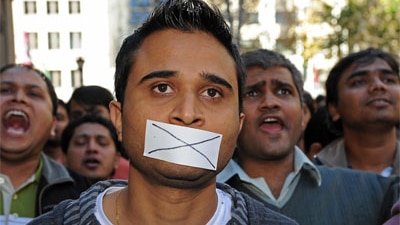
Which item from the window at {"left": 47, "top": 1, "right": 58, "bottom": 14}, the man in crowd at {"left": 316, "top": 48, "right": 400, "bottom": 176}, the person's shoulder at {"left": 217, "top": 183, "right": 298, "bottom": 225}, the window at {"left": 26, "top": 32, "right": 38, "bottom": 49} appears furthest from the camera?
the window at {"left": 47, "top": 1, "right": 58, "bottom": 14}

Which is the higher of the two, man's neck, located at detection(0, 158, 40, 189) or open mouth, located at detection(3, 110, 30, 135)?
open mouth, located at detection(3, 110, 30, 135)

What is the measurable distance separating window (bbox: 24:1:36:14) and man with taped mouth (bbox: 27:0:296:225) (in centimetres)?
6342

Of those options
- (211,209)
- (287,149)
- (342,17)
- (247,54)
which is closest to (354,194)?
(287,149)

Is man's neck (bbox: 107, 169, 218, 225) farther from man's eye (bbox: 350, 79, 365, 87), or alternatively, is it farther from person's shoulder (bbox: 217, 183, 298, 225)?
man's eye (bbox: 350, 79, 365, 87)

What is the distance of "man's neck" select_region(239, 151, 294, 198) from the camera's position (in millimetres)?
3129

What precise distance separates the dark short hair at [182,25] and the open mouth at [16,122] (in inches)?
64.0

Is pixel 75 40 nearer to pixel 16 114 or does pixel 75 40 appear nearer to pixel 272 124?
pixel 16 114

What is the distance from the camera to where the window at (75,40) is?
62062 mm

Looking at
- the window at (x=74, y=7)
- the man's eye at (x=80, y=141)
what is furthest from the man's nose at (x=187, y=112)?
the window at (x=74, y=7)

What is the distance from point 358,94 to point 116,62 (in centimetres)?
202

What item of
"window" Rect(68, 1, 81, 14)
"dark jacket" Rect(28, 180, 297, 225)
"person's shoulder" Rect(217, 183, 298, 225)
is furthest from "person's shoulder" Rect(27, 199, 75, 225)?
"window" Rect(68, 1, 81, 14)

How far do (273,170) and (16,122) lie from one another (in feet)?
4.45

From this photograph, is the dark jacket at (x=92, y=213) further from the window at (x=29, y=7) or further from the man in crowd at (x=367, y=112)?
the window at (x=29, y=7)

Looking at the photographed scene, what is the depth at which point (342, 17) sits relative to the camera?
76.1ft
